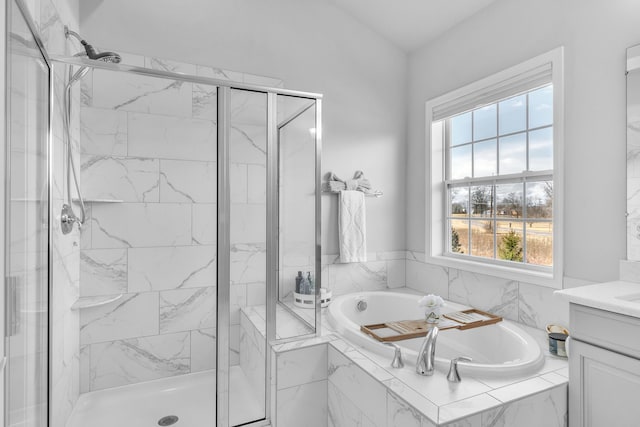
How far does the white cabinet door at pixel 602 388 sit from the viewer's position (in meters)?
1.31

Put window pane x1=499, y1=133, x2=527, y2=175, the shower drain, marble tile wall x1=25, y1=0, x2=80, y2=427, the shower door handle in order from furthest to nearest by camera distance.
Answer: window pane x1=499, y1=133, x2=527, y2=175, the shower drain, marble tile wall x1=25, y1=0, x2=80, y2=427, the shower door handle

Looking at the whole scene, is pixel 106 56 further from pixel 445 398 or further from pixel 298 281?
pixel 445 398

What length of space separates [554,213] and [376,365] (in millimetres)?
1379

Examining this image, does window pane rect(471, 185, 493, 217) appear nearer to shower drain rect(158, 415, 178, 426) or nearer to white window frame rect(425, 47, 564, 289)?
white window frame rect(425, 47, 564, 289)

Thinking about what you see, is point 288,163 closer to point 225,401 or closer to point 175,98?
point 175,98

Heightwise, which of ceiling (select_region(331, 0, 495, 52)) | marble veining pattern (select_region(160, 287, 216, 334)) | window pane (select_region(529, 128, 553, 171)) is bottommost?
marble veining pattern (select_region(160, 287, 216, 334))

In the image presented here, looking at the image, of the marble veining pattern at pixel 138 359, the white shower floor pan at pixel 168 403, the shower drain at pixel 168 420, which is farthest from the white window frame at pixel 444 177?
the shower drain at pixel 168 420

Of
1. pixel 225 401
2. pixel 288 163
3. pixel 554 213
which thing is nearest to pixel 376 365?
pixel 225 401

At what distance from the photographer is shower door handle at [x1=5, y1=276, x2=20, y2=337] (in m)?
1.02

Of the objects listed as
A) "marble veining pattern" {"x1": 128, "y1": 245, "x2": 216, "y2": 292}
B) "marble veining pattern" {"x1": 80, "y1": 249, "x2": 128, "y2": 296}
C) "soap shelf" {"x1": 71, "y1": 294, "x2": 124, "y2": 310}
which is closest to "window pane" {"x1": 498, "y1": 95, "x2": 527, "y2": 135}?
"marble veining pattern" {"x1": 128, "y1": 245, "x2": 216, "y2": 292}

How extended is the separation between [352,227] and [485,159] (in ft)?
3.74

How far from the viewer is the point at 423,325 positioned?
2.22 metres

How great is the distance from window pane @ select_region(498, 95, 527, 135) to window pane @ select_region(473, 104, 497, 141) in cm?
6

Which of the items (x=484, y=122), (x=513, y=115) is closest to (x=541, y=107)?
(x=513, y=115)
